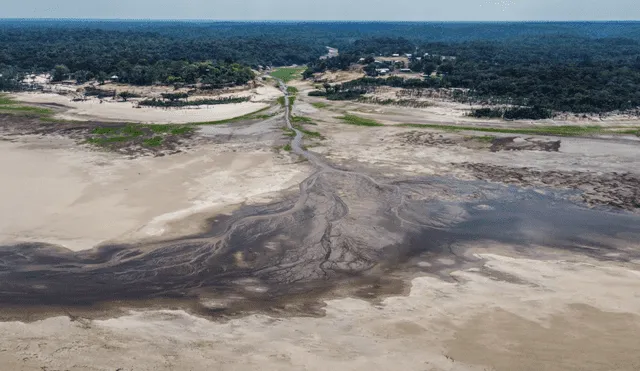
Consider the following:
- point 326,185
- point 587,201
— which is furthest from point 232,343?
point 587,201

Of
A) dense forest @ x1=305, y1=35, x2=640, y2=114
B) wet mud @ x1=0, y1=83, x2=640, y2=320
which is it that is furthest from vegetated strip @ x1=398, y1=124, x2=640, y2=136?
wet mud @ x1=0, y1=83, x2=640, y2=320

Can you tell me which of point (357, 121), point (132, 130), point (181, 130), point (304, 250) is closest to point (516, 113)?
point (357, 121)

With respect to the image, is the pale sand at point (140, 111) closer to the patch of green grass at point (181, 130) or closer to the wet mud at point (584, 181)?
the patch of green grass at point (181, 130)

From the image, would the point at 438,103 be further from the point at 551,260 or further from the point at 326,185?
the point at 551,260

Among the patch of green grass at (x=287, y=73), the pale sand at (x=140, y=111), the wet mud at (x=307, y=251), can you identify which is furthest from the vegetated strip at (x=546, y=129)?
the patch of green grass at (x=287, y=73)

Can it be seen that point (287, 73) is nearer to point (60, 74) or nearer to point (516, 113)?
point (60, 74)

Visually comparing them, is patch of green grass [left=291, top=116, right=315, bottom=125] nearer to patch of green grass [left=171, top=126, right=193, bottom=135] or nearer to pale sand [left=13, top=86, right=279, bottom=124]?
pale sand [left=13, top=86, right=279, bottom=124]
